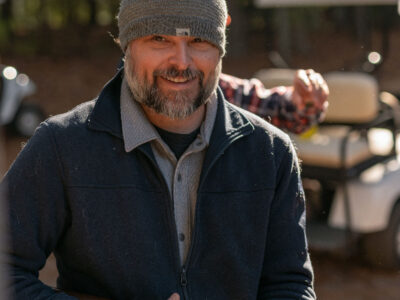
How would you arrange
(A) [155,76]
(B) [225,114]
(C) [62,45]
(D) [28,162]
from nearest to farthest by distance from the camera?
(D) [28,162] → (A) [155,76] → (B) [225,114] → (C) [62,45]

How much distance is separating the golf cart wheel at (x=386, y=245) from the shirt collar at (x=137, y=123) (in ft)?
9.43

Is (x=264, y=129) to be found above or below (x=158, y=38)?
below

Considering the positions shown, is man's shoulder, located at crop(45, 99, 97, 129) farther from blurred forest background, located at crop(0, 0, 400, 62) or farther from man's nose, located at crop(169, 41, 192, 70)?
blurred forest background, located at crop(0, 0, 400, 62)

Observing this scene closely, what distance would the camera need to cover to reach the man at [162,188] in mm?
1863

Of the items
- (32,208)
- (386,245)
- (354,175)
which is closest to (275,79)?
(354,175)

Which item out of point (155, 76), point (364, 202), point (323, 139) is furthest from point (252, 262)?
point (323, 139)

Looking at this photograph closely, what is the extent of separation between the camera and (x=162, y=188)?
1.93 meters

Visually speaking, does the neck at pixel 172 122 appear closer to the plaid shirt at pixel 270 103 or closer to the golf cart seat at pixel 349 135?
the plaid shirt at pixel 270 103

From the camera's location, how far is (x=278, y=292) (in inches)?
80.9

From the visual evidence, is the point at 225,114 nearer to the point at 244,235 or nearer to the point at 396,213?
the point at 244,235

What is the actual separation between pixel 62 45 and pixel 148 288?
42.9 feet

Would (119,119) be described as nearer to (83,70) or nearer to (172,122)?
(172,122)

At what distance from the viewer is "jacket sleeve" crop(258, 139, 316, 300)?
2043mm

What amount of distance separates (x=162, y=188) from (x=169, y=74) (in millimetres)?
295
